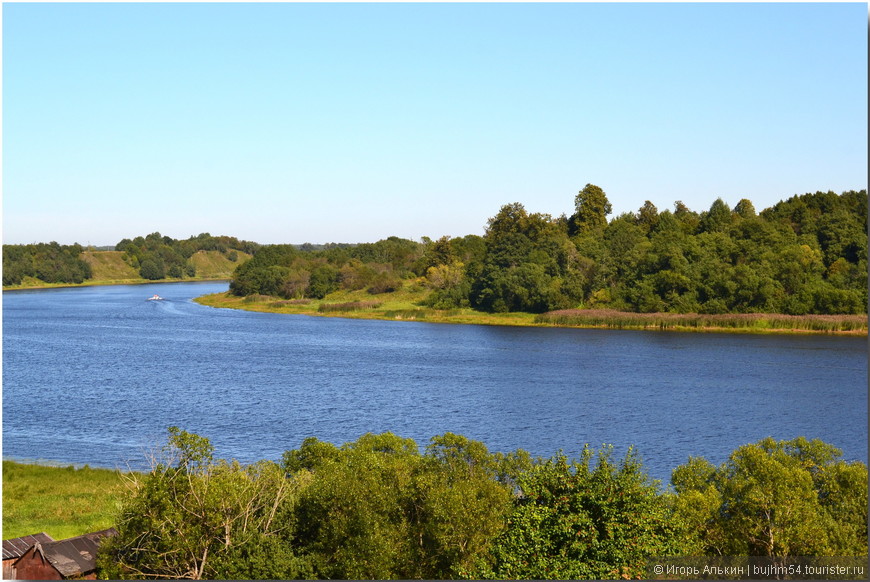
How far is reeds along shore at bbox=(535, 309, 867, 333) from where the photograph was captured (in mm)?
70688

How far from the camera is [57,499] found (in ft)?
90.8

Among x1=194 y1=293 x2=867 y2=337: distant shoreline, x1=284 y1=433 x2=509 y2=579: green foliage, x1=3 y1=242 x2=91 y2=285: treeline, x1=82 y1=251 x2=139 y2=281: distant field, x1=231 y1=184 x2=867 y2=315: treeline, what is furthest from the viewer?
x1=82 y1=251 x2=139 y2=281: distant field

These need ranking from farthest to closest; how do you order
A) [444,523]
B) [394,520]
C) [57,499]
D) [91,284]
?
1. [91,284]
2. [57,499]
3. [394,520]
4. [444,523]

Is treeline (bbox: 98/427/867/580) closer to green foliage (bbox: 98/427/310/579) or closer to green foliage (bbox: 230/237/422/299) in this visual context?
green foliage (bbox: 98/427/310/579)

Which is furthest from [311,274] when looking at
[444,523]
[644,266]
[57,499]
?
[444,523]

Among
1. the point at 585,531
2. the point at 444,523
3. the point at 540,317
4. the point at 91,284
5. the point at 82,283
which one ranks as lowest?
the point at 444,523

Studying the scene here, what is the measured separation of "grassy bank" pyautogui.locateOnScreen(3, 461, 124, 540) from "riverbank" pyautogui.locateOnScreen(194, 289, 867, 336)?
54756 mm

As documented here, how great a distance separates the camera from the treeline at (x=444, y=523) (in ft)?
55.3

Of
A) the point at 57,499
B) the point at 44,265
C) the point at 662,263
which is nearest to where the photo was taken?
the point at 57,499

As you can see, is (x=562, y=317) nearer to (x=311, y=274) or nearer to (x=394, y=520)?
(x=311, y=274)

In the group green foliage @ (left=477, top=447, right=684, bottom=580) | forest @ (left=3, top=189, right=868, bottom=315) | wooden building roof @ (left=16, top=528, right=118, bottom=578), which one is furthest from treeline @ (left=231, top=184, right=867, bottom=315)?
wooden building roof @ (left=16, top=528, right=118, bottom=578)

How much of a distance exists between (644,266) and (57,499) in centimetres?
6696

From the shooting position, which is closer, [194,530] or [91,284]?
[194,530]

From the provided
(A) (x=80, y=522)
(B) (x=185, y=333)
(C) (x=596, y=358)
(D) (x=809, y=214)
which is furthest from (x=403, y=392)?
(D) (x=809, y=214)
